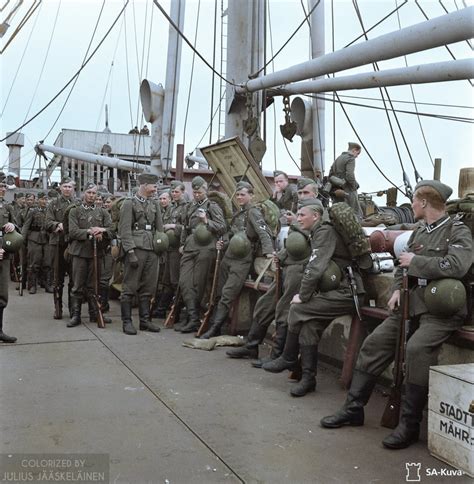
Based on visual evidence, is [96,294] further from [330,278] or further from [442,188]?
[442,188]

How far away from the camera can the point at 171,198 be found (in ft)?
28.9

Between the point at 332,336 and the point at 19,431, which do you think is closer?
the point at 19,431

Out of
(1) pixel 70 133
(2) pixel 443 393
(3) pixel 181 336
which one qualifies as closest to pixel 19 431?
(2) pixel 443 393

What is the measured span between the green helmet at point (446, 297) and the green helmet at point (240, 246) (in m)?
3.19

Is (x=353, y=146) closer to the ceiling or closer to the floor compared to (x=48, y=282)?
closer to the ceiling

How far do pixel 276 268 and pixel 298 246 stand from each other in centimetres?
44

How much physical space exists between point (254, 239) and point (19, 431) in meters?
3.59

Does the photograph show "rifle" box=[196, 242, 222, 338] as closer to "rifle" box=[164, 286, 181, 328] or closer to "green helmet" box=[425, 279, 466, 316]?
"rifle" box=[164, 286, 181, 328]

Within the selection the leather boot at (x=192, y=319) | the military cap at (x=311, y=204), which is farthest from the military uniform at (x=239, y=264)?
the military cap at (x=311, y=204)

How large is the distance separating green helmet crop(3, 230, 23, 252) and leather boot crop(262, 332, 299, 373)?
3.10 meters

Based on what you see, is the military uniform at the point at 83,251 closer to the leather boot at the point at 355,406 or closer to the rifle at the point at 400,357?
the leather boot at the point at 355,406

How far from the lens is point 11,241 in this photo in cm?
628

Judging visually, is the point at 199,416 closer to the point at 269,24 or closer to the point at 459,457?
the point at 459,457

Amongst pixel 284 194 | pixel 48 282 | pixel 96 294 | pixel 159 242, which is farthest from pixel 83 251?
pixel 48 282
